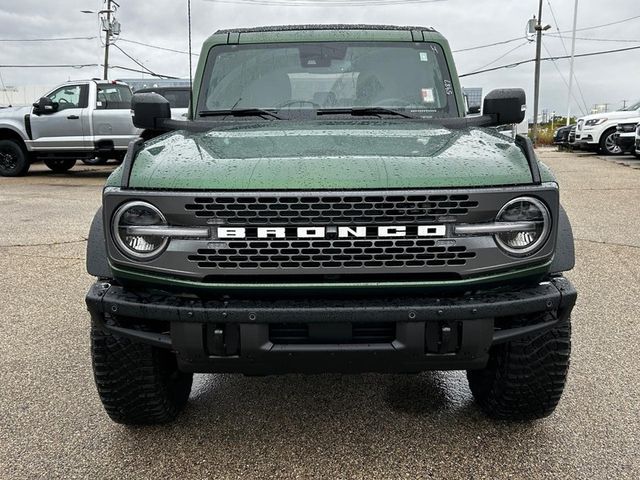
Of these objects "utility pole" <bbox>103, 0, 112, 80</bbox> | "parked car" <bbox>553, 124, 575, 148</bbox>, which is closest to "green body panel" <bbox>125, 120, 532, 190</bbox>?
"parked car" <bbox>553, 124, 575, 148</bbox>

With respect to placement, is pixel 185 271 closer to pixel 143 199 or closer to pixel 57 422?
pixel 143 199

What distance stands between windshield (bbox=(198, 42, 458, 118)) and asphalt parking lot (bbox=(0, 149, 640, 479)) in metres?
1.56

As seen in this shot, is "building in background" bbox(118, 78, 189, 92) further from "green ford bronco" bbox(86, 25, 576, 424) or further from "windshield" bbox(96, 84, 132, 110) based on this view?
"green ford bronco" bbox(86, 25, 576, 424)

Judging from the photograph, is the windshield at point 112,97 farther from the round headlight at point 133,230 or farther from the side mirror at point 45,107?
the round headlight at point 133,230

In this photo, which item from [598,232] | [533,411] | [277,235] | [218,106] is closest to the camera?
[277,235]

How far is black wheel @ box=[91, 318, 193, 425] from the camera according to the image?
2.62 meters

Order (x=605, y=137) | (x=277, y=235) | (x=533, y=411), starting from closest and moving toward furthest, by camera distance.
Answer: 1. (x=277, y=235)
2. (x=533, y=411)
3. (x=605, y=137)

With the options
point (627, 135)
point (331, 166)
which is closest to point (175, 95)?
point (331, 166)

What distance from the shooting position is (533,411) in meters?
2.83

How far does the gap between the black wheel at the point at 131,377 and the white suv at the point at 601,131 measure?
19.5 m

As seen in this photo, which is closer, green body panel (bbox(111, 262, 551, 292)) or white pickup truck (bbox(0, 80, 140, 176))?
green body panel (bbox(111, 262, 551, 292))

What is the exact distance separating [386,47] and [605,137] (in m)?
18.5

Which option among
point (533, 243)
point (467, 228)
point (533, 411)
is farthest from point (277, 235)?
point (533, 411)

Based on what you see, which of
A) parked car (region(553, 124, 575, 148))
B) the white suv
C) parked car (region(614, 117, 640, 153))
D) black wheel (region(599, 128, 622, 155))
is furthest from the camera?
parked car (region(553, 124, 575, 148))
